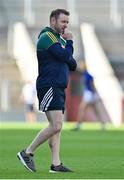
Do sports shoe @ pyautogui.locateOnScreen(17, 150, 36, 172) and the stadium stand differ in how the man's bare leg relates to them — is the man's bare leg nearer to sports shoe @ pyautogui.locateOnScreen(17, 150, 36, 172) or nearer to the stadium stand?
sports shoe @ pyautogui.locateOnScreen(17, 150, 36, 172)

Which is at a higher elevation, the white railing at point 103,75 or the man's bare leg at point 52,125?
the man's bare leg at point 52,125

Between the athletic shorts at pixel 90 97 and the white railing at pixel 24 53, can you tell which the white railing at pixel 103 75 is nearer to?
the white railing at pixel 24 53

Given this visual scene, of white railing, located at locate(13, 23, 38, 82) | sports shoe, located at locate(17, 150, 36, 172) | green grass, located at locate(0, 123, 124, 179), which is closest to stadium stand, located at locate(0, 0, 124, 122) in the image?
white railing, located at locate(13, 23, 38, 82)

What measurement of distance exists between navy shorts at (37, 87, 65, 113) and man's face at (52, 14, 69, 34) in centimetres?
72

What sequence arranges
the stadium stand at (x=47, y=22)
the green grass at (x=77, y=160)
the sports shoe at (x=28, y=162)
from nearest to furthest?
the green grass at (x=77, y=160) → the sports shoe at (x=28, y=162) → the stadium stand at (x=47, y=22)

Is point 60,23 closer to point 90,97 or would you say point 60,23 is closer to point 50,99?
point 50,99

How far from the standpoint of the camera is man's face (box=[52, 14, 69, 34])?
1108cm

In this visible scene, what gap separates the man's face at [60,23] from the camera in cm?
1108

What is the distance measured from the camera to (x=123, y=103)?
3856 cm

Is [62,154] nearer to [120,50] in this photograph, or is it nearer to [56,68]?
[56,68]

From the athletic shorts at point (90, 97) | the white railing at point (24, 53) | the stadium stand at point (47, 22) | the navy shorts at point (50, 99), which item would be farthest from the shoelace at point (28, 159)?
the stadium stand at point (47, 22)

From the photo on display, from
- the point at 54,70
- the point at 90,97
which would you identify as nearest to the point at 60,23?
the point at 54,70

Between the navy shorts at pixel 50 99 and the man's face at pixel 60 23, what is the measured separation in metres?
0.72

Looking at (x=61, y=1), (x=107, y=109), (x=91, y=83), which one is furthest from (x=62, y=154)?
(x=61, y=1)
